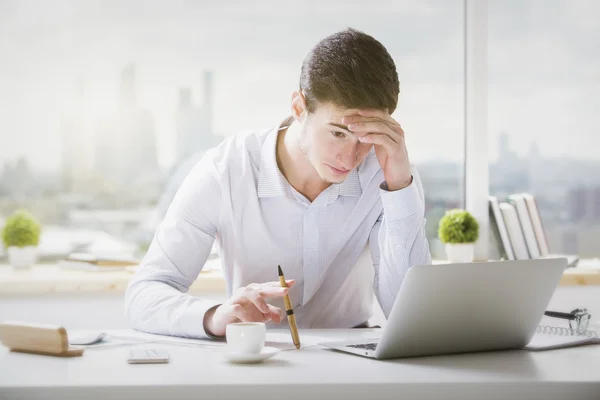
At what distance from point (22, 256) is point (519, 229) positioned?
2.42 m

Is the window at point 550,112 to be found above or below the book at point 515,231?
above

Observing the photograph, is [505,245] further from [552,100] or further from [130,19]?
[130,19]

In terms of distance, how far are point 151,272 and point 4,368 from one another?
65 cm

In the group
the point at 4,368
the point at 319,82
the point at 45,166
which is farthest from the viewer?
the point at 45,166

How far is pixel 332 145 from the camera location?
6.83 feet

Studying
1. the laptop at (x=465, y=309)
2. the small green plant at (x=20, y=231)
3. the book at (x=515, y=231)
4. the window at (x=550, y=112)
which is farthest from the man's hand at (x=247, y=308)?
the window at (x=550, y=112)

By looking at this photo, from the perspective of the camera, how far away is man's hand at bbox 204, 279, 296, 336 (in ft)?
5.60

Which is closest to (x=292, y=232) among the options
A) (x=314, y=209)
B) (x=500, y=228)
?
(x=314, y=209)

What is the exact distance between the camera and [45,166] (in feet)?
13.6

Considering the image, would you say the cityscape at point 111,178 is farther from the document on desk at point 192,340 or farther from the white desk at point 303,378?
the white desk at point 303,378

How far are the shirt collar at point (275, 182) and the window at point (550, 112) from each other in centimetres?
216

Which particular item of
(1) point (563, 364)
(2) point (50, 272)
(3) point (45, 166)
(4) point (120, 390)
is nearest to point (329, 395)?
(4) point (120, 390)

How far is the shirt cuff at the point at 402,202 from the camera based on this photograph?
2098mm

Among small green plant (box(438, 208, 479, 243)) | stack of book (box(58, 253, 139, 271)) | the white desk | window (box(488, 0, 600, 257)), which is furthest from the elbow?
window (box(488, 0, 600, 257))
